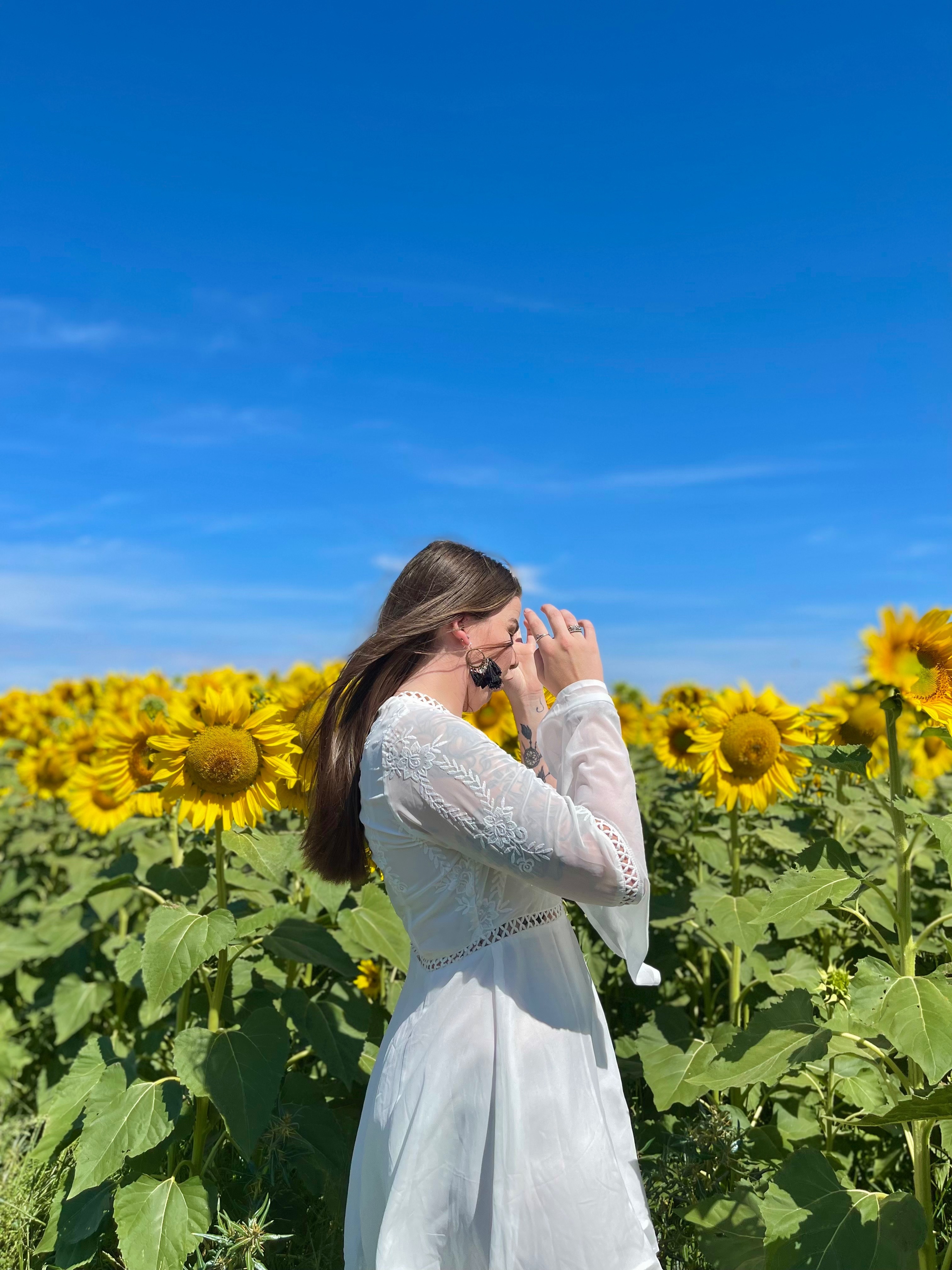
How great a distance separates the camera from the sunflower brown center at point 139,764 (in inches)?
142

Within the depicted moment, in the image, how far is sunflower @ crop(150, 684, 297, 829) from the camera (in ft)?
9.91

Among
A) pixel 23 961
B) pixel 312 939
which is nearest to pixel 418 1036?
pixel 312 939

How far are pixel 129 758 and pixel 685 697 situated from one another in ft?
7.84

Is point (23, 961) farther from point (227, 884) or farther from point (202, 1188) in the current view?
point (202, 1188)

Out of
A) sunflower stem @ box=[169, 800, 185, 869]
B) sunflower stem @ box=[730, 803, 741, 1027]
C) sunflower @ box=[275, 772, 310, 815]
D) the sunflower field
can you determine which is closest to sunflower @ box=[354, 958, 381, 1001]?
the sunflower field

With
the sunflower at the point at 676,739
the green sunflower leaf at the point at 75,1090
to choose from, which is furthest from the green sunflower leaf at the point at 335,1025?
the sunflower at the point at 676,739

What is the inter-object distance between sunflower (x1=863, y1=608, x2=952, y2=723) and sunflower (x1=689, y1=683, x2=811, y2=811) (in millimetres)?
1031

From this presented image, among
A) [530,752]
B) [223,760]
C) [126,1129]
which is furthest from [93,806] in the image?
[530,752]

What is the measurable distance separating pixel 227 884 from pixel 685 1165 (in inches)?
60.4

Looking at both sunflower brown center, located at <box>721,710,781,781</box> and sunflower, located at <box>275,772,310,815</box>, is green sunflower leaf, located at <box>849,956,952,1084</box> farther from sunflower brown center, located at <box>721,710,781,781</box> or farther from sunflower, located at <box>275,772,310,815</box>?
sunflower, located at <box>275,772,310,815</box>

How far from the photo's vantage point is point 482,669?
2.33 metres

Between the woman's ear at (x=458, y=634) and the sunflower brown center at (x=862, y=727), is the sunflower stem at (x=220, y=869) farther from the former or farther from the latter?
the sunflower brown center at (x=862, y=727)

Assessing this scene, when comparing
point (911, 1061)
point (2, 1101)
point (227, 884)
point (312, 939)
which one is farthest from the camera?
point (2, 1101)

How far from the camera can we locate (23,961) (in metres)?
5.05
